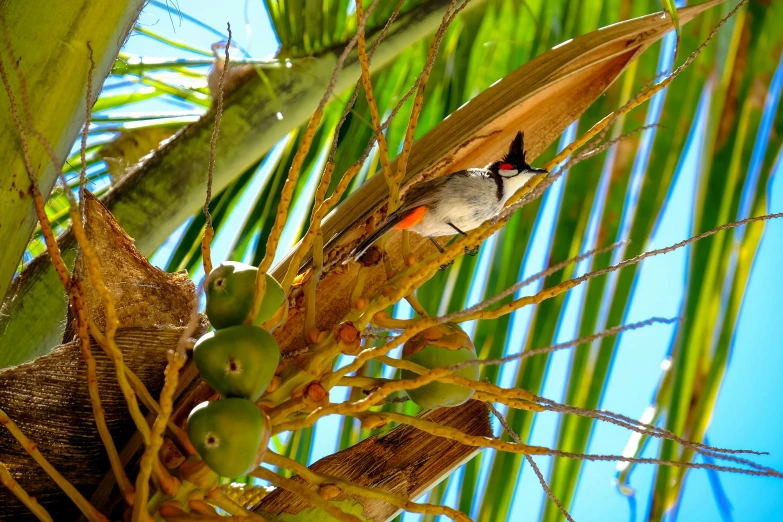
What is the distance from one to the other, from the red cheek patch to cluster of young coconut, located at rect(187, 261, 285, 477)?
48 centimetres

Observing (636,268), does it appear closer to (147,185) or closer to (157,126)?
(147,185)

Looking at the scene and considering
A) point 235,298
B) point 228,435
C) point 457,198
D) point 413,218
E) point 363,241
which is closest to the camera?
point 228,435

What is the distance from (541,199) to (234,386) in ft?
3.72

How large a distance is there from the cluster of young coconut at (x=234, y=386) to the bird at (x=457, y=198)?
34 cm

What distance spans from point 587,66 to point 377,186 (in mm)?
375

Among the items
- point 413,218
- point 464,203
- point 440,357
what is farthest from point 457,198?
point 440,357

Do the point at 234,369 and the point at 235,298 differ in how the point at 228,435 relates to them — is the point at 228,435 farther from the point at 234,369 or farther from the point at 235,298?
the point at 235,298

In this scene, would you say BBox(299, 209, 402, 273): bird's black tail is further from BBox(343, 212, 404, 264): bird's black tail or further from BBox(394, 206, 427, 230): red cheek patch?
BBox(394, 206, 427, 230): red cheek patch

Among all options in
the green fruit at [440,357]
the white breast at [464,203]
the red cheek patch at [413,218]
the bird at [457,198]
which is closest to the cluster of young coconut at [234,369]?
the green fruit at [440,357]

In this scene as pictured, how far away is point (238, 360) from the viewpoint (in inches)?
32.4

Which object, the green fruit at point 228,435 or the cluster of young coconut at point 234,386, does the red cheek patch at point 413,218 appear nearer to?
the cluster of young coconut at point 234,386

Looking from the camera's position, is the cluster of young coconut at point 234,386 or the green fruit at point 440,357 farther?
the green fruit at point 440,357

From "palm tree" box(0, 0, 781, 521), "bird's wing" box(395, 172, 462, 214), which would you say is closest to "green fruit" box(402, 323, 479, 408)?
"palm tree" box(0, 0, 781, 521)

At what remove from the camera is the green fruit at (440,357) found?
1.01 metres
